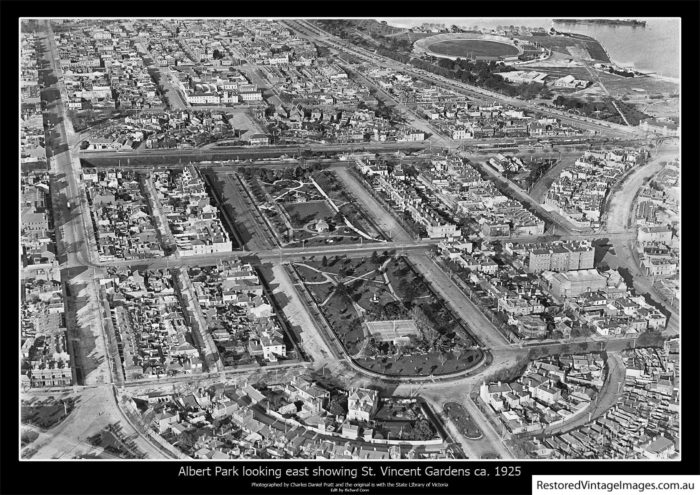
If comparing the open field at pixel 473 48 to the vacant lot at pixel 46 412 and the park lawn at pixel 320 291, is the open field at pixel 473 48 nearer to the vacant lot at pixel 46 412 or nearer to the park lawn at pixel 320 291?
the park lawn at pixel 320 291

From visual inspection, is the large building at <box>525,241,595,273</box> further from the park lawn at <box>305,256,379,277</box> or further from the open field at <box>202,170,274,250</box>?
the open field at <box>202,170,274,250</box>

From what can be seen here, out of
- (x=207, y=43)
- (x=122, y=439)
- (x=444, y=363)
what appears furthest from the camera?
(x=207, y=43)

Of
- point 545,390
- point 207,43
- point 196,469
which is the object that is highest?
point 207,43

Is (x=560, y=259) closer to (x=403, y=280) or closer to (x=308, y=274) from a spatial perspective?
(x=403, y=280)

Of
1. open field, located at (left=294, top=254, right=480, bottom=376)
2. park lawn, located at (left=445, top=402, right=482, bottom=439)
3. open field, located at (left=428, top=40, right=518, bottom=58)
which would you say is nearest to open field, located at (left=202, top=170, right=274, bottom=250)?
open field, located at (left=294, top=254, right=480, bottom=376)

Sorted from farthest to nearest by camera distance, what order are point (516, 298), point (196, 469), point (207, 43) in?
1. point (207, 43)
2. point (516, 298)
3. point (196, 469)

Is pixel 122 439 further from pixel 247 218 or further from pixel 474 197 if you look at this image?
pixel 474 197

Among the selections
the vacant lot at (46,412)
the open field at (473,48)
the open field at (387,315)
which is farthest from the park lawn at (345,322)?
the open field at (473,48)

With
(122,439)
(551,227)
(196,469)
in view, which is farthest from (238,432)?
(551,227)
